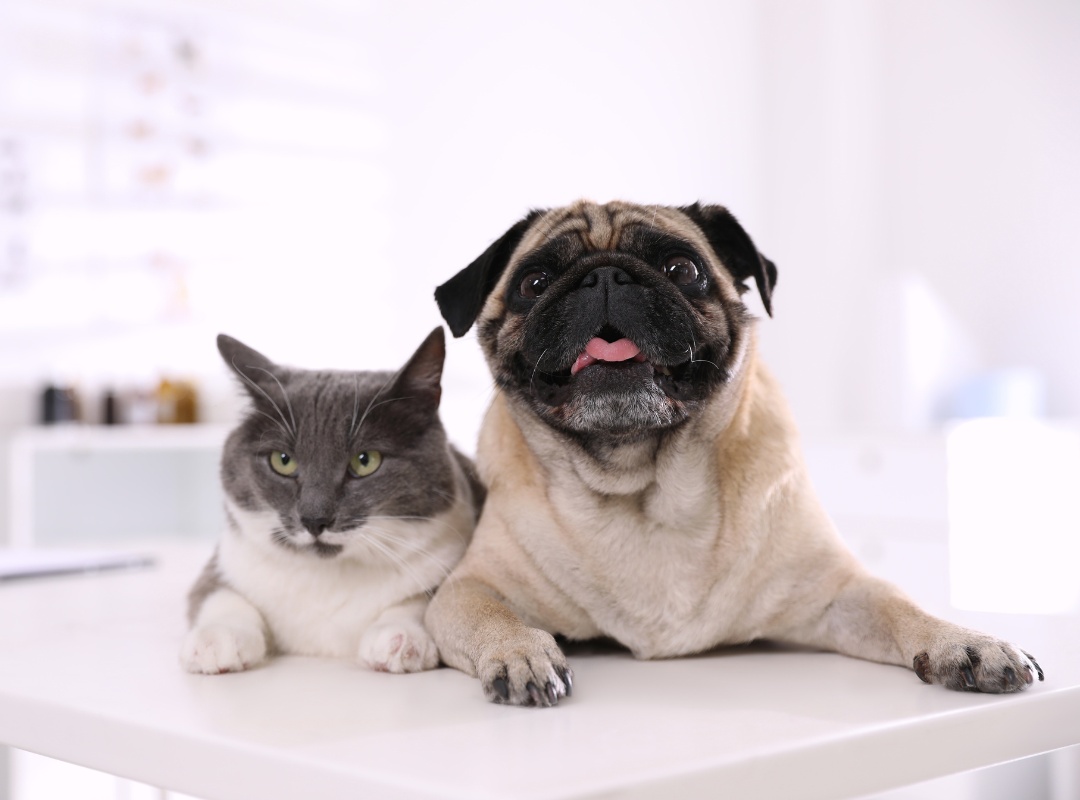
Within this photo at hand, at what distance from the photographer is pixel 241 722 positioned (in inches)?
32.2

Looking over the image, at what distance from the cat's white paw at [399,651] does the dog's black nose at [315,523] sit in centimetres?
13

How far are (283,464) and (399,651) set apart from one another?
0.92 ft

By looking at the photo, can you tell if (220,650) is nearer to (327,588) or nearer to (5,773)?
(327,588)

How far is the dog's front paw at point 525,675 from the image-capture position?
90 cm

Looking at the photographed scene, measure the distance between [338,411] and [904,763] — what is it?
720 mm

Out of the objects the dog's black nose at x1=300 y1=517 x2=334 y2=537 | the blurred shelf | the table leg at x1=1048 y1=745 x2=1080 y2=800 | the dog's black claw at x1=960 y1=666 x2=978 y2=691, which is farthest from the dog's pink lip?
A: the blurred shelf

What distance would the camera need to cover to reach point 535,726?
81cm

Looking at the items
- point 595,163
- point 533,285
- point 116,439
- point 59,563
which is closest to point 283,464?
point 533,285

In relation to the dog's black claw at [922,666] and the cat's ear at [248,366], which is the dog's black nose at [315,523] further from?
the dog's black claw at [922,666]

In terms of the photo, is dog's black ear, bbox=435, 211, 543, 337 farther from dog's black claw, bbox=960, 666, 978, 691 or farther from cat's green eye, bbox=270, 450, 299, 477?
dog's black claw, bbox=960, 666, 978, 691

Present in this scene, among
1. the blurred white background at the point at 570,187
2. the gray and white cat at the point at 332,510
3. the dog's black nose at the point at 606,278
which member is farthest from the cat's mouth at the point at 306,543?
the blurred white background at the point at 570,187

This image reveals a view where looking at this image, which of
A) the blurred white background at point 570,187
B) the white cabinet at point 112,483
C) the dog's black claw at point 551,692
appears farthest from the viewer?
the blurred white background at point 570,187

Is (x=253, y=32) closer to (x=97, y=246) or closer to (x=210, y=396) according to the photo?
(x=97, y=246)

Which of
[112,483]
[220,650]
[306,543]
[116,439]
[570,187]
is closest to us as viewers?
[220,650]
